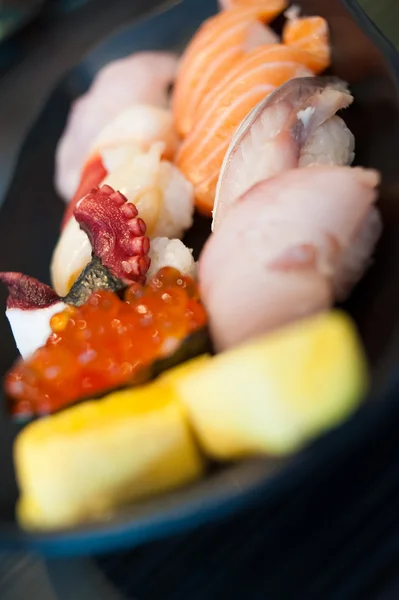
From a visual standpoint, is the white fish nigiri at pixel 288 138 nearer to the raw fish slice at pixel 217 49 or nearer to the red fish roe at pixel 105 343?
the red fish roe at pixel 105 343

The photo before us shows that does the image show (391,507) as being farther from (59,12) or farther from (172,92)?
(59,12)

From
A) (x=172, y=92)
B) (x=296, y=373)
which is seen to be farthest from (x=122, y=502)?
(x=172, y=92)

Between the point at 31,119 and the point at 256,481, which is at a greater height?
the point at 31,119

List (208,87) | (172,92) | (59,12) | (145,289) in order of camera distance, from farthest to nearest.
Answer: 1. (59,12)
2. (172,92)
3. (208,87)
4. (145,289)

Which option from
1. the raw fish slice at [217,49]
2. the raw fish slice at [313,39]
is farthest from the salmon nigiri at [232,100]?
the raw fish slice at [217,49]

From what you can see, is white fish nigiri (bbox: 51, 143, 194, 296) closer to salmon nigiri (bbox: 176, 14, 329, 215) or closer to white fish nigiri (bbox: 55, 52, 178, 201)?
salmon nigiri (bbox: 176, 14, 329, 215)

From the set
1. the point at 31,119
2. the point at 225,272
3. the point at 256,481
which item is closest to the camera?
the point at 256,481

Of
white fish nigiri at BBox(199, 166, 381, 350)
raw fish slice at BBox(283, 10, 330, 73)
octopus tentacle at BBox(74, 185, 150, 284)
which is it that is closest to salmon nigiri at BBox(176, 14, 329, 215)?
raw fish slice at BBox(283, 10, 330, 73)
